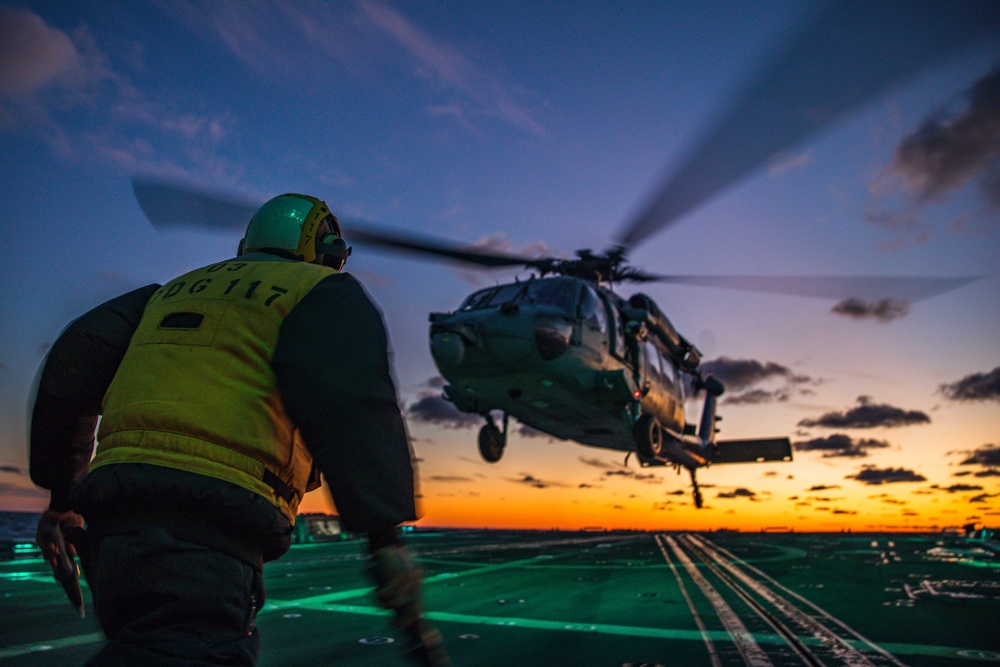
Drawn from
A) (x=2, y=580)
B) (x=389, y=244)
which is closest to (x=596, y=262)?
(x=389, y=244)

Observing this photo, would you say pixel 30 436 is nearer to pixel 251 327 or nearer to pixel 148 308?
pixel 148 308

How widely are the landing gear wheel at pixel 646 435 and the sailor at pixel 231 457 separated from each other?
43.2 feet

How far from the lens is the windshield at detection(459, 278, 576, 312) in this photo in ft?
43.1

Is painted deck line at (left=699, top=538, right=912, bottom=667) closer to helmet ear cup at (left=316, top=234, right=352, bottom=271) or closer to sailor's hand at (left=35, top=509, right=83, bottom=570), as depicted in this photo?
helmet ear cup at (left=316, top=234, right=352, bottom=271)

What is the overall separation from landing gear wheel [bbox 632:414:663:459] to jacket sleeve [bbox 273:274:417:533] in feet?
43.2

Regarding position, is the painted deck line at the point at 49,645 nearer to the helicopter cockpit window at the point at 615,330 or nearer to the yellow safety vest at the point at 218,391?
the yellow safety vest at the point at 218,391

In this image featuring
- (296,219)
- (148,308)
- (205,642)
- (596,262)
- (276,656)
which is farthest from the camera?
(596,262)

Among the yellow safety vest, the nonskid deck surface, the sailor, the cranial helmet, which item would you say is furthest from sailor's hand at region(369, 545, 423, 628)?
the nonskid deck surface

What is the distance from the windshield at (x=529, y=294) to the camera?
13.1 metres

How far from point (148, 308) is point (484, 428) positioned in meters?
13.4

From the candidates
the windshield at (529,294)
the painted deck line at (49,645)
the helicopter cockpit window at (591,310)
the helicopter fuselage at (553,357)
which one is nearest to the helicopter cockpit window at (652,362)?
the helicopter fuselage at (553,357)

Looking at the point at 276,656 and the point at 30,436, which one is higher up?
the point at 30,436

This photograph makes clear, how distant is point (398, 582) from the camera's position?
5.41ft

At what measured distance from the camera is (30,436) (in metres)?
2.14
